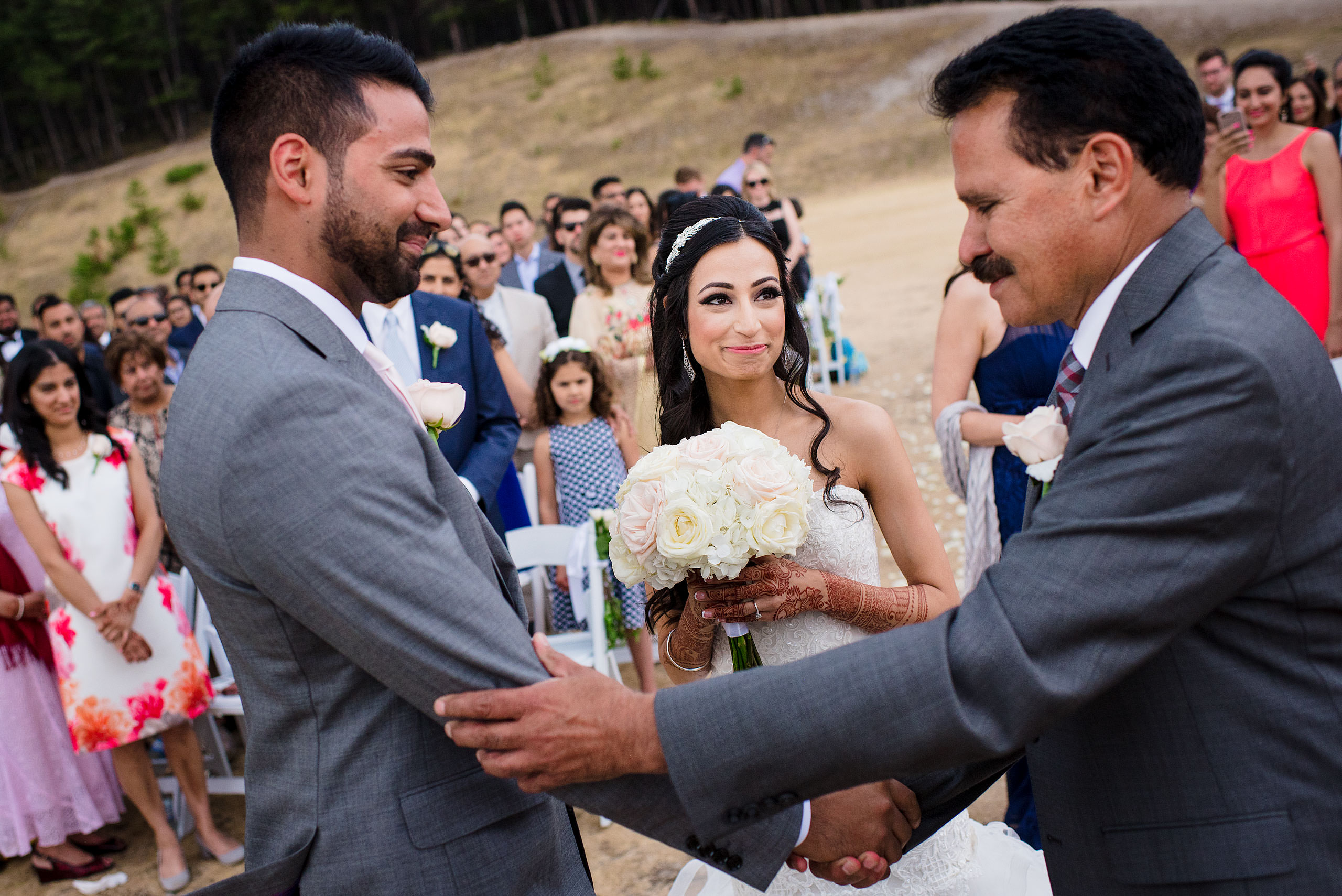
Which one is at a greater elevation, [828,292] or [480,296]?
[480,296]

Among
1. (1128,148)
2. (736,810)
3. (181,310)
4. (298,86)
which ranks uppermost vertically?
(298,86)

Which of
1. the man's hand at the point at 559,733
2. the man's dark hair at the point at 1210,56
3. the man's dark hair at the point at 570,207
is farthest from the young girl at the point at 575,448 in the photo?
the man's dark hair at the point at 1210,56

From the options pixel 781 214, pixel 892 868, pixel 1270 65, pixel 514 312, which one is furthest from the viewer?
pixel 781 214

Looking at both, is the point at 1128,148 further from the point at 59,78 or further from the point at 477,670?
the point at 59,78

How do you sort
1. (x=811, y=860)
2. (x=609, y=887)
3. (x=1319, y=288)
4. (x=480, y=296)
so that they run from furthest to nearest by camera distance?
(x=480, y=296) → (x=1319, y=288) → (x=609, y=887) → (x=811, y=860)

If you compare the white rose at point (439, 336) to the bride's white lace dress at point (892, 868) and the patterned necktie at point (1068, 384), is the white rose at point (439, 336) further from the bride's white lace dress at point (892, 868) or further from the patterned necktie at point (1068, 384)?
the patterned necktie at point (1068, 384)

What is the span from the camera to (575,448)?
5965 mm

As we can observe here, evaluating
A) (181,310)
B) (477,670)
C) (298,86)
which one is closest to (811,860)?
(477,670)

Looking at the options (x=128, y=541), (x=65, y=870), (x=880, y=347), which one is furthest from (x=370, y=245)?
(x=880, y=347)

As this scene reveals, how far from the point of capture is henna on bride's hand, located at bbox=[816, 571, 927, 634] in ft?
8.80

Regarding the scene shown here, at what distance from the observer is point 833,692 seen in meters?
1.56

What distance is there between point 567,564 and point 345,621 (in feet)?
11.9

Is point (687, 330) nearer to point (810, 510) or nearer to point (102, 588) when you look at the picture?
point (810, 510)

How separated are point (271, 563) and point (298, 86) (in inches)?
35.9
